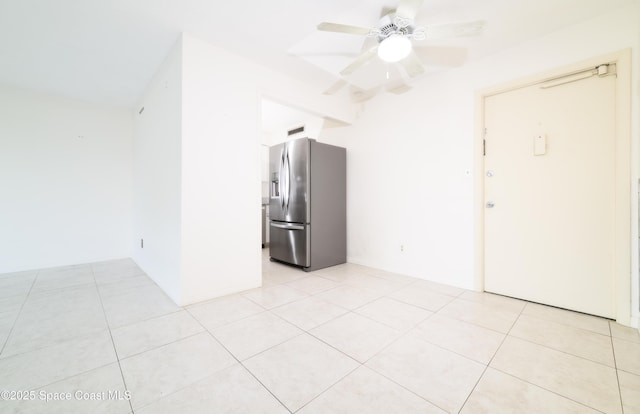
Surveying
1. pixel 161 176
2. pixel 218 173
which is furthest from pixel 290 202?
pixel 161 176

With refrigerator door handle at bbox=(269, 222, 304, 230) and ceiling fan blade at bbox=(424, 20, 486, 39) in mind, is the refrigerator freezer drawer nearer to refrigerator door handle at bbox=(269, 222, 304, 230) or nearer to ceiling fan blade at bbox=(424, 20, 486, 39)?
refrigerator door handle at bbox=(269, 222, 304, 230)

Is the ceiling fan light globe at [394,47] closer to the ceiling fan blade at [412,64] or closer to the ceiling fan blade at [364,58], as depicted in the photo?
the ceiling fan blade at [364,58]

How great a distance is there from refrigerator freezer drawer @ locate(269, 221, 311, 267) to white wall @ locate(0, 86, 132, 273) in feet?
8.70

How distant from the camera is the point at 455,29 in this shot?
183 cm

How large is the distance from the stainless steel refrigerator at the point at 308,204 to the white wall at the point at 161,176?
59.8 inches

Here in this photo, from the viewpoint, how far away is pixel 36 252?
362 centimetres

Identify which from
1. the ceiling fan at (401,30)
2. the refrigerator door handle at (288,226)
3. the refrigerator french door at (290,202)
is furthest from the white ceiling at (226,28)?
the refrigerator door handle at (288,226)

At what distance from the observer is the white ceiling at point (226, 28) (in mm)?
1983

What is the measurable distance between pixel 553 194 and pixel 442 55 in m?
1.77

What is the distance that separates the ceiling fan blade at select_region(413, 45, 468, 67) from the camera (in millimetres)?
2552

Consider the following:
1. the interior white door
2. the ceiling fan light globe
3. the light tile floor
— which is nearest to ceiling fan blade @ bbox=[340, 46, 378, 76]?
the ceiling fan light globe

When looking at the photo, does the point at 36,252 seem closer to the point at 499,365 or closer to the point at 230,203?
the point at 230,203

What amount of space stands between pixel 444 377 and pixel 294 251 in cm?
248

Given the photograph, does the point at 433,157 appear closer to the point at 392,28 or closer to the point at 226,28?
the point at 392,28
